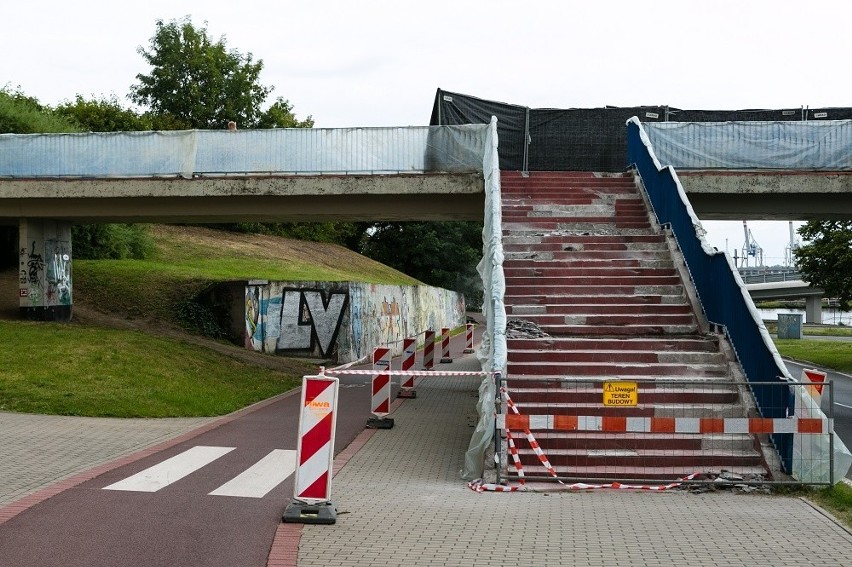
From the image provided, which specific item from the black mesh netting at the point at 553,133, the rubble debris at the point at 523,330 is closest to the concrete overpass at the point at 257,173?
the black mesh netting at the point at 553,133

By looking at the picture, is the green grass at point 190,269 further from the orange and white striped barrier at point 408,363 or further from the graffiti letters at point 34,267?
the orange and white striped barrier at point 408,363

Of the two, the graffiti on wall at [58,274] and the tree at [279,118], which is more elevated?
the tree at [279,118]

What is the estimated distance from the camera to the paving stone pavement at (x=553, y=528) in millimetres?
7199

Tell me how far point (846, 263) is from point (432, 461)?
76.3 ft

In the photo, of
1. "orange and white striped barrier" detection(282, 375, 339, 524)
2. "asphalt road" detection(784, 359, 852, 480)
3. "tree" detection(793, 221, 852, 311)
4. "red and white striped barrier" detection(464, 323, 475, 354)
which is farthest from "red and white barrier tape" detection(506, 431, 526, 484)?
"red and white striped barrier" detection(464, 323, 475, 354)

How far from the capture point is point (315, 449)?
841cm

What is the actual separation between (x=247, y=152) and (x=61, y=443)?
9.56m

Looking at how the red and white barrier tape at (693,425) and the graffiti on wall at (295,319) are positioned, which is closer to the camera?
the red and white barrier tape at (693,425)

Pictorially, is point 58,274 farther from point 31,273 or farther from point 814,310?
→ point 814,310

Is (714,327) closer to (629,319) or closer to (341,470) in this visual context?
(629,319)

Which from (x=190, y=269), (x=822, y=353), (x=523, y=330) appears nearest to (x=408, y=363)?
(x=523, y=330)

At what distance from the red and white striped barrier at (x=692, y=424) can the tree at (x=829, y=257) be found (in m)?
22.9

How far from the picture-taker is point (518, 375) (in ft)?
39.9

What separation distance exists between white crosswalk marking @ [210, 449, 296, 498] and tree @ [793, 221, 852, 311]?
950 inches
